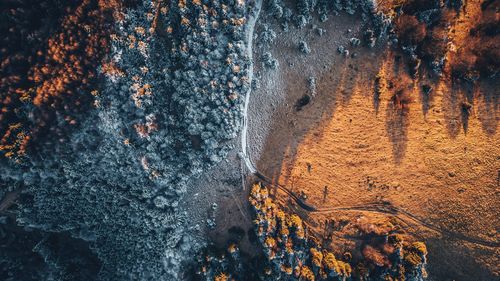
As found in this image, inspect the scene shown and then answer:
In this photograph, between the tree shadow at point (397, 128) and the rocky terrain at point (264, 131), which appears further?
the tree shadow at point (397, 128)

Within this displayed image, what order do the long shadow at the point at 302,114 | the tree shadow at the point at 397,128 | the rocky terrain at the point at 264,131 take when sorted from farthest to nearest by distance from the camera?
the long shadow at the point at 302,114 < the tree shadow at the point at 397,128 < the rocky terrain at the point at 264,131

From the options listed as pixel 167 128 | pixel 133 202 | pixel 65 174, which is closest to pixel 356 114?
pixel 167 128

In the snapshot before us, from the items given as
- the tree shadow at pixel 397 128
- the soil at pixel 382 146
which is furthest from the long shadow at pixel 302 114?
the tree shadow at pixel 397 128

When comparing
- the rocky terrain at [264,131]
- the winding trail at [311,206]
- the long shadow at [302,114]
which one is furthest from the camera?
the long shadow at [302,114]

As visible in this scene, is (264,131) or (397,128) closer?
(397,128)

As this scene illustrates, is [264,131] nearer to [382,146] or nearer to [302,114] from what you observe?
[302,114]

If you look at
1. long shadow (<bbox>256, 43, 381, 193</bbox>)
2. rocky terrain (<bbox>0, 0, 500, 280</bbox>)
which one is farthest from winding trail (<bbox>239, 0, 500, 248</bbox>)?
long shadow (<bbox>256, 43, 381, 193</bbox>)

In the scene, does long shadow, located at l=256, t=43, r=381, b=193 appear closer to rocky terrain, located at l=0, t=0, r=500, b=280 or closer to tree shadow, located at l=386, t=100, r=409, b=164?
rocky terrain, located at l=0, t=0, r=500, b=280

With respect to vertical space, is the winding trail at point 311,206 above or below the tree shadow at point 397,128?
below

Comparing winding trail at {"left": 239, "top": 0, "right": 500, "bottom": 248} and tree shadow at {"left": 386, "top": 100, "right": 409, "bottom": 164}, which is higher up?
tree shadow at {"left": 386, "top": 100, "right": 409, "bottom": 164}

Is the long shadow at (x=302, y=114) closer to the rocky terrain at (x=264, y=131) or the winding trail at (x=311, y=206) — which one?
Result: the rocky terrain at (x=264, y=131)

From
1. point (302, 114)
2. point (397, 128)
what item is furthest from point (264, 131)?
point (397, 128)

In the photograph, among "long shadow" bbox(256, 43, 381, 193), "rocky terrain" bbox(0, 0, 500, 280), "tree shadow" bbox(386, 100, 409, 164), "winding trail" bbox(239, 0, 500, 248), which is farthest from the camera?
"long shadow" bbox(256, 43, 381, 193)
